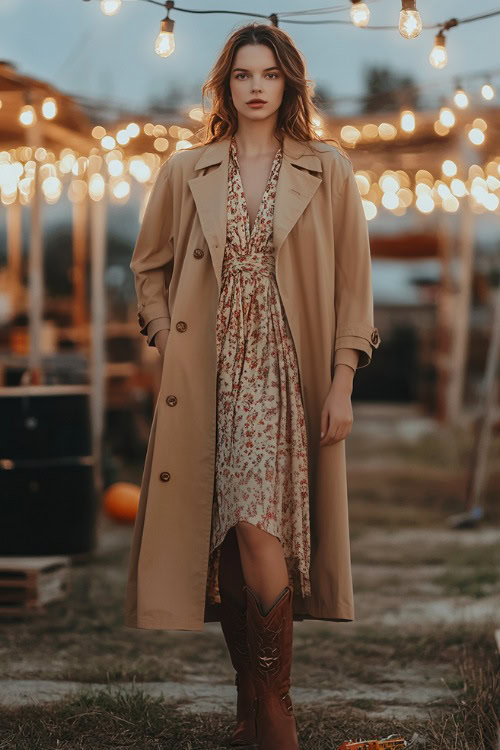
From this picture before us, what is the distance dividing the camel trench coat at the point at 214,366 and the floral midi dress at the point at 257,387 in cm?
3

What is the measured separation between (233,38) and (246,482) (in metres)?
1.25

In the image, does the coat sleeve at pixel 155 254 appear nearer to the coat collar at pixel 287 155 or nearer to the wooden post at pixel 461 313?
the coat collar at pixel 287 155

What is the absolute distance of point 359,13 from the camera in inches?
160

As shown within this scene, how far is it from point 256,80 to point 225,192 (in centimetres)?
32

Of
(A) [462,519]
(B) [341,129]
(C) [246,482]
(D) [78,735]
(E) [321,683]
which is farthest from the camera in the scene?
(B) [341,129]

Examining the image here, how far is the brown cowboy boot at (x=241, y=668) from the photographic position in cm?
317

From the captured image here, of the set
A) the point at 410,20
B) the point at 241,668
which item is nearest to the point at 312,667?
the point at 241,668

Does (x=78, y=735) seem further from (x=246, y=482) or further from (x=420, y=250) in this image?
(x=420, y=250)

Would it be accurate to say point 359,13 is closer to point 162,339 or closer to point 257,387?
point 162,339

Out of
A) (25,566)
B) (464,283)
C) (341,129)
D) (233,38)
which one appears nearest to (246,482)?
(233,38)

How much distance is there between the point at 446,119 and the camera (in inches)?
241

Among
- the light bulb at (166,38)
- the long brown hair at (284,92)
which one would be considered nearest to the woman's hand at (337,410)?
the long brown hair at (284,92)

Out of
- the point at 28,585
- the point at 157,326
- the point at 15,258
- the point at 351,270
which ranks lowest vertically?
the point at 28,585

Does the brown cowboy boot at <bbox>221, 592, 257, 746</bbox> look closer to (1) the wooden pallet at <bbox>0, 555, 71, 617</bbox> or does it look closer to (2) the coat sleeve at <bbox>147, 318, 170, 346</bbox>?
(2) the coat sleeve at <bbox>147, 318, 170, 346</bbox>
